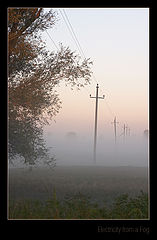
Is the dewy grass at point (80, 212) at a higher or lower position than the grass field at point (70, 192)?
higher

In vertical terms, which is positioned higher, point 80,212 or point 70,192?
point 80,212

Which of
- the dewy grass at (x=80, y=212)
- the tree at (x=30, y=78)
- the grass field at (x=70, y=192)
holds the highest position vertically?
the tree at (x=30, y=78)

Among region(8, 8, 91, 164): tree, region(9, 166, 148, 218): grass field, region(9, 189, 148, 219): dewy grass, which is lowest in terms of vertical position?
region(9, 166, 148, 218): grass field

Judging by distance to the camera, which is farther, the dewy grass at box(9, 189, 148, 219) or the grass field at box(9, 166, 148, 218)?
the grass field at box(9, 166, 148, 218)

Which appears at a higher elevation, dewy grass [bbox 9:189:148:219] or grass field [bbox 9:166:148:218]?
dewy grass [bbox 9:189:148:219]

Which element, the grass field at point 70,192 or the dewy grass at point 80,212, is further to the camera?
the grass field at point 70,192

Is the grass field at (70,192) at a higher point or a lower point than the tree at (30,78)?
lower

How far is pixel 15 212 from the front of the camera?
10086mm
